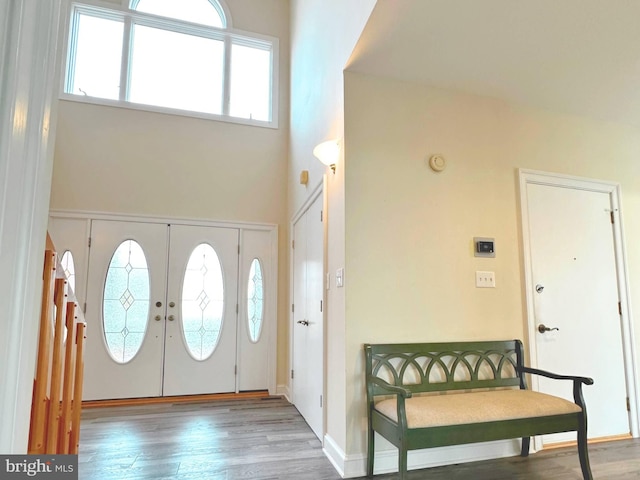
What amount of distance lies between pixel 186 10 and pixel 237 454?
509cm

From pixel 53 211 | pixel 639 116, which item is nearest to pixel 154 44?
pixel 53 211

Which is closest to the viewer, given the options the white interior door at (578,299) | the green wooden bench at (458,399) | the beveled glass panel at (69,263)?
the green wooden bench at (458,399)

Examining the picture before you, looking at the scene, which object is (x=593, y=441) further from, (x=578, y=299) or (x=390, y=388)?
(x=390, y=388)

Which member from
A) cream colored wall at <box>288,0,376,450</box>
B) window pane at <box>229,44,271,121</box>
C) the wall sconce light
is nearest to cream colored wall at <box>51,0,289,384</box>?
window pane at <box>229,44,271,121</box>

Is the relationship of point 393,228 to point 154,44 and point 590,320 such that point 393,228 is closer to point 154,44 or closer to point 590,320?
point 590,320

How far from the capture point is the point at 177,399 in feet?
13.3

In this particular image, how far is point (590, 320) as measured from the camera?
2.92 metres

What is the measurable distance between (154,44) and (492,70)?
13.4ft

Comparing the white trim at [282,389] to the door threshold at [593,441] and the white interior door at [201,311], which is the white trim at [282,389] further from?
the door threshold at [593,441]

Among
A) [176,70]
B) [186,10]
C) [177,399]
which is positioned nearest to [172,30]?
[186,10]

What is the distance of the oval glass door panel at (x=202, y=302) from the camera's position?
13.9 ft

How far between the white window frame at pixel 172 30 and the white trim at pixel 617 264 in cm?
312

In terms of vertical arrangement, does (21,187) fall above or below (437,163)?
below

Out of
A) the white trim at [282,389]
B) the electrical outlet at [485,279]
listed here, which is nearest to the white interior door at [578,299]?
the electrical outlet at [485,279]
